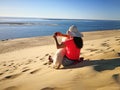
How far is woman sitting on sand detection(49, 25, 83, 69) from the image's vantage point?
615cm

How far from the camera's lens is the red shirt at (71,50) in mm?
6215

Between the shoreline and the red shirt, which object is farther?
the shoreline

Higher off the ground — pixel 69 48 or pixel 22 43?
pixel 69 48

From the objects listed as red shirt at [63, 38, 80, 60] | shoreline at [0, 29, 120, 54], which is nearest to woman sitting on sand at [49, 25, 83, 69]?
red shirt at [63, 38, 80, 60]

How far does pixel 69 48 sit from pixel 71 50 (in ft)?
0.29

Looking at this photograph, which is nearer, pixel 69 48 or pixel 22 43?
pixel 69 48

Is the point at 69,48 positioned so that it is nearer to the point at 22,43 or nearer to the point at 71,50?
the point at 71,50

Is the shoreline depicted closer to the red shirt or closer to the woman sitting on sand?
the woman sitting on sand

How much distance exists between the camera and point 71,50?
20.6ft

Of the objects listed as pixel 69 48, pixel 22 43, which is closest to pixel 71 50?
pixel 69 48

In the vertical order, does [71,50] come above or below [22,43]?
above

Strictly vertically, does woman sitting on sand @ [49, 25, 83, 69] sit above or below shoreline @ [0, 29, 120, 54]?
above

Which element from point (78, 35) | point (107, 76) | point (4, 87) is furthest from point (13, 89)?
point (78, 35)

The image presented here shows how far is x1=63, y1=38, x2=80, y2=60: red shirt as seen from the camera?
6.21 metres
